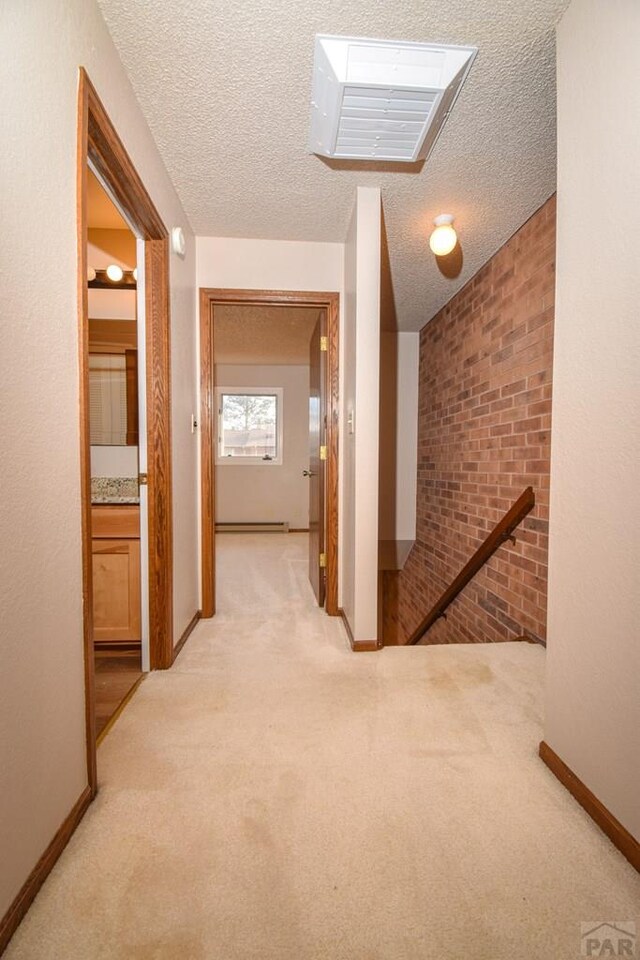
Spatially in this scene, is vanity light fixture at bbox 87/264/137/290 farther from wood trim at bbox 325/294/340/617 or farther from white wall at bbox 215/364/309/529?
white wall at bbox 215/364/309/529

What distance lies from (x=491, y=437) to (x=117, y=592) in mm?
2398

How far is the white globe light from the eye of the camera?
2346 millimetres

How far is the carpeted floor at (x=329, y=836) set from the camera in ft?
2.77

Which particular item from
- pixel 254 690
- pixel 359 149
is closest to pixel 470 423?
pixel 359 149

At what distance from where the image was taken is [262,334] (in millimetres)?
4465

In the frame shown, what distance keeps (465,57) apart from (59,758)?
2.32 meters

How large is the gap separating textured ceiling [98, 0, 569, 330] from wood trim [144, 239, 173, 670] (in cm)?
48

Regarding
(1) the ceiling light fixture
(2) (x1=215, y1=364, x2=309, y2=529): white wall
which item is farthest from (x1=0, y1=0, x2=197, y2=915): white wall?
(2) (x1=215, y1=364, x2=309, y2=529): white wall

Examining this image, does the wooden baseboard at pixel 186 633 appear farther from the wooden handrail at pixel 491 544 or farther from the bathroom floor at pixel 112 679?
the wooden handrail at pixel 491 544

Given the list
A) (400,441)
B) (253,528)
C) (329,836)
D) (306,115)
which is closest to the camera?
(329,836)

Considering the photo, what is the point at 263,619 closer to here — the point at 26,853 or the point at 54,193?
the point at 26,853

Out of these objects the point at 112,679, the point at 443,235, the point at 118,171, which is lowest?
the point at 112,679

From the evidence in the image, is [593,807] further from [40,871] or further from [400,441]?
[400,441]

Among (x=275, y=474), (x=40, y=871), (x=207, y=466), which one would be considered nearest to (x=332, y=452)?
(x=207, y=466)
